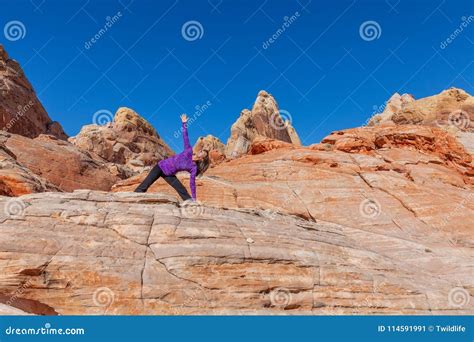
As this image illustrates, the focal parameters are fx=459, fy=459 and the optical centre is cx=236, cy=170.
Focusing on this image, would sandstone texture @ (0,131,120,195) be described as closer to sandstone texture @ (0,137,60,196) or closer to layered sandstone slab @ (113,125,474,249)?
sandstone texture @ (0,137,60,196)

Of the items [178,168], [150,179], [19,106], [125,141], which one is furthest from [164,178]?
[125,141]

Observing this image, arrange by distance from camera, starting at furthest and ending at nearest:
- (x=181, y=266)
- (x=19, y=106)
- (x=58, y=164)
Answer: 1. (x=19, y=106)
2. (x=58, y=164)
3. (x=181, y=266)

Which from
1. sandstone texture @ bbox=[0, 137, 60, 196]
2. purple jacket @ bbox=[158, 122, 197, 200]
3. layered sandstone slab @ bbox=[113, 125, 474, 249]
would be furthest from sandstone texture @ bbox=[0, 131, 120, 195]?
purple jacket @ bbox=[158, 122, 197, 200]

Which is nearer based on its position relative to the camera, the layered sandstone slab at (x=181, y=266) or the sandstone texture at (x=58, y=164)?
the layered sandstone slab at (x=181, y=266)

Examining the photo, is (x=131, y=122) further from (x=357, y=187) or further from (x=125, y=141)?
(x=357, y=187)

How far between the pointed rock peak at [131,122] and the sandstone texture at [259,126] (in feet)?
55.3

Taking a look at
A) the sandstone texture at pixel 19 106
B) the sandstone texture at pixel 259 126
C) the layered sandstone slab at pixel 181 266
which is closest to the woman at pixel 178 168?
the layered sandstone slab at pixel 181 266

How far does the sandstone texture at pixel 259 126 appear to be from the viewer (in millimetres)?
93688

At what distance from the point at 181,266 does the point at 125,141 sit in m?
65.0

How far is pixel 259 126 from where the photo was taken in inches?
3888

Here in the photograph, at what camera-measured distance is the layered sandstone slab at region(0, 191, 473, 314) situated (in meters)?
11.7

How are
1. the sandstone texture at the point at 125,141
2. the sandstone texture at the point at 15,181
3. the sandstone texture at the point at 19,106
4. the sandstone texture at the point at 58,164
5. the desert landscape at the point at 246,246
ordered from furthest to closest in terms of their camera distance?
the sandstone texture at the point at 125,141 < the sandstone texture at the point at 19,106 < the sandstone texture at the point at 58,164 < the sandstone texture at the point at 15,181 < the desert landscape at the point at 246,246

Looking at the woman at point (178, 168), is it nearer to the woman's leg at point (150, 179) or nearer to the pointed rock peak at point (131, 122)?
the woman's leg at point (150, 179)

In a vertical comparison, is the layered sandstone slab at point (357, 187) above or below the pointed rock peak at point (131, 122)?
below
